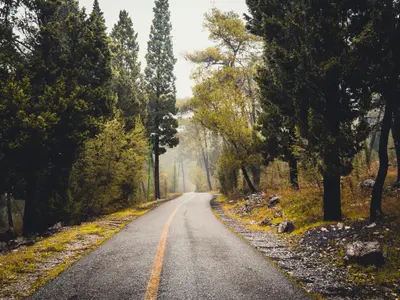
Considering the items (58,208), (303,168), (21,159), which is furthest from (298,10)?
(58,208)

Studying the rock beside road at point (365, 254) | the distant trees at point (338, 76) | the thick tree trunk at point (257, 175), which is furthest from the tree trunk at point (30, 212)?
the thick tree trunk at point (257, 175)

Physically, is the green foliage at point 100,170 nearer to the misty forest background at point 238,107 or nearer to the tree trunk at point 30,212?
the misty forest background at point 238,107

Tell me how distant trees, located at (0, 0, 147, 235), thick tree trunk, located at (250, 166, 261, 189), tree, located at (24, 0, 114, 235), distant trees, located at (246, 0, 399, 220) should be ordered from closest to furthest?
distant trees, located at (246, 0, 399, 220) → distant trees, located at (0, 0, 147, 235) → tree, located at (24, 0, 114, 235) → thick tree trunk, located at (250, 166, 261, 189)

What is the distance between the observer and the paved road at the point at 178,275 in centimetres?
407

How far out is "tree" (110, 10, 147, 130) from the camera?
77.0 feet

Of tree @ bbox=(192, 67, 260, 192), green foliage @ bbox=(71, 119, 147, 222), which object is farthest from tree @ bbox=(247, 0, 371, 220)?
green foliage @ bbox=(71, 119, 147, 222)

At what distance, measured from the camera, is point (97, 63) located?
658 inches

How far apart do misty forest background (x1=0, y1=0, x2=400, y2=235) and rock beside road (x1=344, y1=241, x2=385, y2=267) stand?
195cm

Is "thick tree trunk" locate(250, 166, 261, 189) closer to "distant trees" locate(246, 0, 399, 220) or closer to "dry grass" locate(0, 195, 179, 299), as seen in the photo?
"distant trees" locate(246, 0, 399, 220)

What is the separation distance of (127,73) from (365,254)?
Result: 974 inches

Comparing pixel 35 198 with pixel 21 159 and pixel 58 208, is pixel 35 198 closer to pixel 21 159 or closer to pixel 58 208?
pixel 58 208

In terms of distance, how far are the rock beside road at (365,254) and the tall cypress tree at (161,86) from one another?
2519 centimetres

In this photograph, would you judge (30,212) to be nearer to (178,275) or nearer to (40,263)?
(40,263)

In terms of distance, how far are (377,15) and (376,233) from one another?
5440mm
